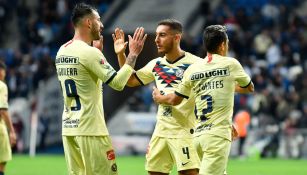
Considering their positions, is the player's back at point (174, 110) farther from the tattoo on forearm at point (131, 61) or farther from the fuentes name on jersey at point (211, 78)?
the tattoo on forearm at point (131, 61)

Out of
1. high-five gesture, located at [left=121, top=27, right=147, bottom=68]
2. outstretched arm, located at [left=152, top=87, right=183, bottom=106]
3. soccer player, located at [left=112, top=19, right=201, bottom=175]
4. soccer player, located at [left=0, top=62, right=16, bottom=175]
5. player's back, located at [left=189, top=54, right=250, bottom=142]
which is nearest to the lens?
high-five gesture, located at [left=121, top=27, right=147, bottom=68]

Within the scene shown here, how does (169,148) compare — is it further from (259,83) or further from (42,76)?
(42,76)

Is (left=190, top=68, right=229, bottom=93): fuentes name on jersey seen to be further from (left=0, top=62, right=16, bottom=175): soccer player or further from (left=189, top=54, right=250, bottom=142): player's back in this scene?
(left=0, top=62, right=16, bottom=175): soccer player

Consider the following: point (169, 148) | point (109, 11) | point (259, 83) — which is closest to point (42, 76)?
point (109, 11)

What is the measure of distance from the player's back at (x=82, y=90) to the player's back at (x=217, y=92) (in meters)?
1.20

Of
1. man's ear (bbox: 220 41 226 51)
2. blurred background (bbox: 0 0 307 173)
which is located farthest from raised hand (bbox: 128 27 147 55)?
blurred background (bbox: 0 0 307 173)

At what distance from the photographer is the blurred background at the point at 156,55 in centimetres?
2509

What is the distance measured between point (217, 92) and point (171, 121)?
109 centimetres

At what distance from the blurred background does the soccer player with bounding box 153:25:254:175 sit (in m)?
14.9

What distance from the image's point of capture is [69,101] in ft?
29.6

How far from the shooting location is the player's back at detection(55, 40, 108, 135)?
8875 millimetres

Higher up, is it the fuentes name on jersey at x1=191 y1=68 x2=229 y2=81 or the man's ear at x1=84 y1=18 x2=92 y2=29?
the man's ear at x1=84 y1=18 x2=92 y2=29

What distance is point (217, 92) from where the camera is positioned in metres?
9.21

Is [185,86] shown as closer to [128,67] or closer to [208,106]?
[208,106]
